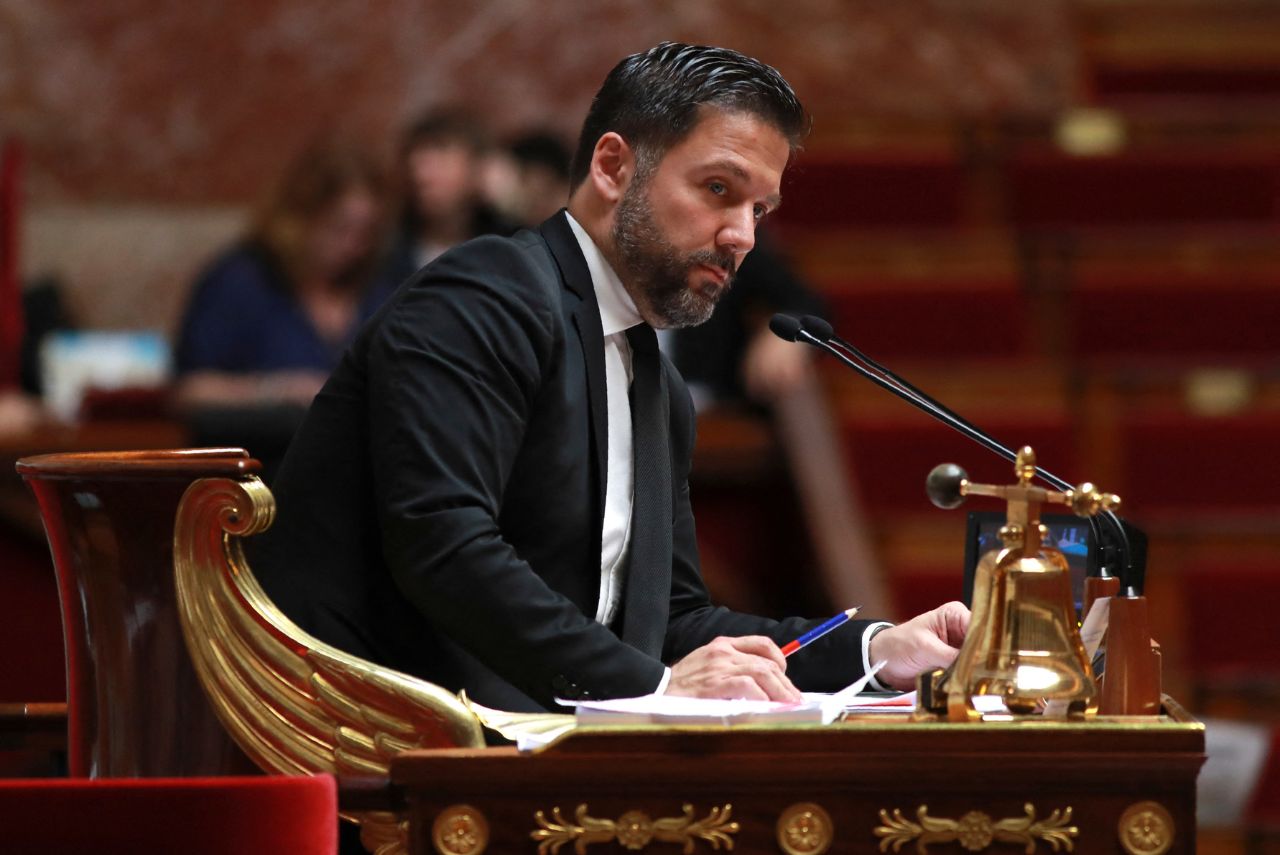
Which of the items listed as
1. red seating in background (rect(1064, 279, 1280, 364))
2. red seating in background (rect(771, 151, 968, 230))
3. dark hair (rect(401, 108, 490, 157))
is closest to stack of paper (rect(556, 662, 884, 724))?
dark hair (rect(401, 108, 490, 157))

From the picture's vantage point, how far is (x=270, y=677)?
51.1 inches

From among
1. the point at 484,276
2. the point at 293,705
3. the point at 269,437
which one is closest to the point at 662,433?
the point at 484,276

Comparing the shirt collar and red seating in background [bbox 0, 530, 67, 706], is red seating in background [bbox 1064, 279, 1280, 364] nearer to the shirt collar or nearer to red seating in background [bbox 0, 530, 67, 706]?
red seating in background [bbox 0, 530, 67, 706]

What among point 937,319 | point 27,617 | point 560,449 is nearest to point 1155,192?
point 937,319

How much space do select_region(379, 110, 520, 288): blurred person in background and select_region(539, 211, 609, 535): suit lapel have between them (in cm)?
211

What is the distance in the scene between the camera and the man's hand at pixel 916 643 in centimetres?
143

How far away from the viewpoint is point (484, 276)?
56.7 inches

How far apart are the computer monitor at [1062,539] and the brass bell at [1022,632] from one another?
0.14m

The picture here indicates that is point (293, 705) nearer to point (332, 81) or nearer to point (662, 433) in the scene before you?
point (662, 433)

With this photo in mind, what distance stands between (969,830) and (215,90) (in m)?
3.76

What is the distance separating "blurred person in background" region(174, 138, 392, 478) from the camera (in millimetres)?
3594

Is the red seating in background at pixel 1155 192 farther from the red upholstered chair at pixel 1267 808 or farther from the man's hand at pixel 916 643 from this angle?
the man's hand at pixel 916 643

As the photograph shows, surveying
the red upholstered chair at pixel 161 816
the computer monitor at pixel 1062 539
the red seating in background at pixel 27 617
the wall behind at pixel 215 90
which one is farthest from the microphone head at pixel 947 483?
the wall behind at pixel 215 90

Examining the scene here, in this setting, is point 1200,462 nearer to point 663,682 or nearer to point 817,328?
point 817,328
